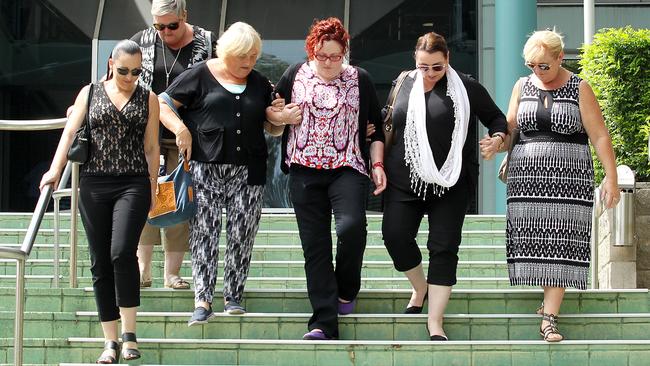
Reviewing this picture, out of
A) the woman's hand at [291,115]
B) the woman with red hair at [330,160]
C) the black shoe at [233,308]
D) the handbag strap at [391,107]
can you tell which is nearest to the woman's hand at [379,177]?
the woman with red hair at [330,160]

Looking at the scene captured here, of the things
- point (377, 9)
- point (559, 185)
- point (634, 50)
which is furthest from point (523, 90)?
point (377, 9)

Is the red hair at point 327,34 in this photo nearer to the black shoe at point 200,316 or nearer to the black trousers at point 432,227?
the black trousers at point 432,227

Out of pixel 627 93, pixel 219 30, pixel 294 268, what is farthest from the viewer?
pixel 219 30

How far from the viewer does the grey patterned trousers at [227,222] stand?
796 cm

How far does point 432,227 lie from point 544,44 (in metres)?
1.23

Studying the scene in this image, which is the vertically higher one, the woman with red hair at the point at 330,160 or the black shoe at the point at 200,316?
the woman with red hair at the point at 330,160

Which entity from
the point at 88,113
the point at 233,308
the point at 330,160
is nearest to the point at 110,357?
the point at 233,308

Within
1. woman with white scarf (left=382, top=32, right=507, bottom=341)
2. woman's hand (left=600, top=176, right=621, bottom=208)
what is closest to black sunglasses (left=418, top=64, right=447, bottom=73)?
woman with white scarf (left=382, top=32, right=507, bottom=341)

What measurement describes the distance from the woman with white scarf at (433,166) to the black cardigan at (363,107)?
111mm

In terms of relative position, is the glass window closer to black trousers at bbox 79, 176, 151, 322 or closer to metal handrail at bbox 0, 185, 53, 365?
black trousers at bbox 79, 176, 151, 322

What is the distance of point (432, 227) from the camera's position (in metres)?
7.88

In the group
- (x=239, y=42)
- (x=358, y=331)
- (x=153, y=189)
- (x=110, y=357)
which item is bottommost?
(x=110, y=357)

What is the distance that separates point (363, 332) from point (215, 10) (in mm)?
11678

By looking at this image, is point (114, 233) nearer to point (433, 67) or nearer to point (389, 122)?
point (389, 122)
